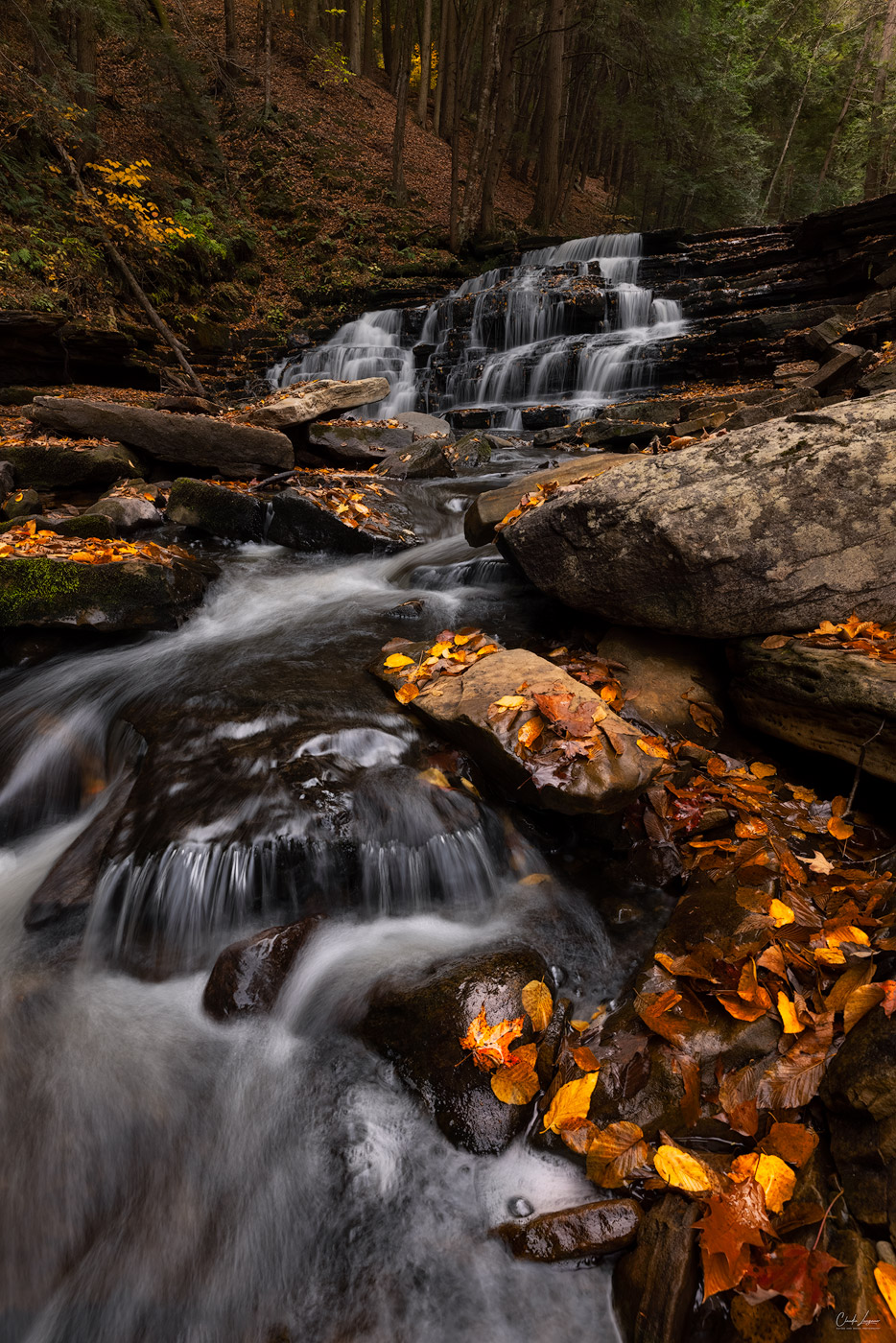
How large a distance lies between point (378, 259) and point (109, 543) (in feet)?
63.5

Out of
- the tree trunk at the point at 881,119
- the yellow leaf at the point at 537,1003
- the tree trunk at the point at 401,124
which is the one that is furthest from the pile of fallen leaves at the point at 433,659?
the tree trunk at the point at 401,124

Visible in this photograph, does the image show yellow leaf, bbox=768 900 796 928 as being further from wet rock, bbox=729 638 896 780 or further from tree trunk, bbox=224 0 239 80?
tree trunk, bbox=224 0 239 80

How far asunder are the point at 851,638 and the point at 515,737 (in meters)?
1.87

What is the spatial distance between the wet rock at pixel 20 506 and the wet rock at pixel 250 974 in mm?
5372

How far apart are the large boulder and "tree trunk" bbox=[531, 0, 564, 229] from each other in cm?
2282

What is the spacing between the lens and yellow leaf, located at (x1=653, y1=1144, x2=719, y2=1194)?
171 cm

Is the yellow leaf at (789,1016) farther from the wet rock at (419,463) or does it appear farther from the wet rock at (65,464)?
the wet rock at (65,464)

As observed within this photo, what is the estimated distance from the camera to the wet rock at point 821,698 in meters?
2.77

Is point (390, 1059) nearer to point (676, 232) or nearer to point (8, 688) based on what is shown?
point (8, 688)

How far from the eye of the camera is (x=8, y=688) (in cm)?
448

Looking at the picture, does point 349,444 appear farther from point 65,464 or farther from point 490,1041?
point 490,1041

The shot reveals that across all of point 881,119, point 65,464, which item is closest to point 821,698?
point 65,464

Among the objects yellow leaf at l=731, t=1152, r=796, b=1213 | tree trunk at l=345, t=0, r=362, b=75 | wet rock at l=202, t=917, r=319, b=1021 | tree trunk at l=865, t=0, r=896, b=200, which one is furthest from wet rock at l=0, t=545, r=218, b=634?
tree trunk at l=345, t=0, r=362, b=75

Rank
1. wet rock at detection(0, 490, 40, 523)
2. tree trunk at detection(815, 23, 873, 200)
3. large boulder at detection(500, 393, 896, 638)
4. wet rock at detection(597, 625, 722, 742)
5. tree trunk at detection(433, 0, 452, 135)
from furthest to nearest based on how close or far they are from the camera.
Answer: tree trunk at detection(433, 0, 452, 135), tree trunk at detection(815, 23, 873, 200), wet rock at detection(0, 490, 40, 523), wet rock at detection(597, 625, 722, 742), large boulder at detection(500, 393, 896, 638)
